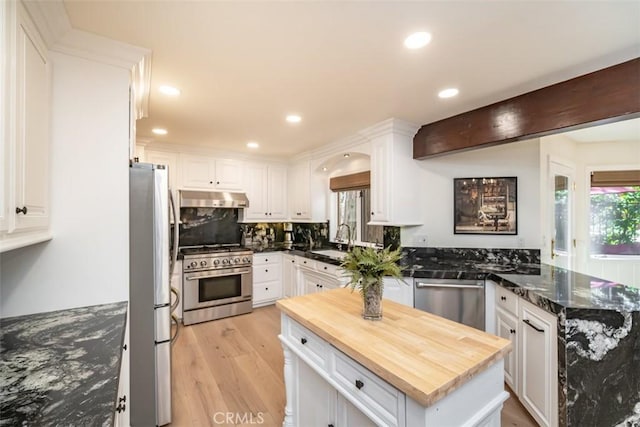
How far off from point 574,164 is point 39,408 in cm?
505

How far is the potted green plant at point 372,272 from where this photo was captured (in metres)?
1.44

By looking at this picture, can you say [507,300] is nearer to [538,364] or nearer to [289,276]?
[538,364]

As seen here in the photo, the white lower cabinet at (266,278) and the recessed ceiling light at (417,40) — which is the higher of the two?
the recessed ceiling light at (417,40)

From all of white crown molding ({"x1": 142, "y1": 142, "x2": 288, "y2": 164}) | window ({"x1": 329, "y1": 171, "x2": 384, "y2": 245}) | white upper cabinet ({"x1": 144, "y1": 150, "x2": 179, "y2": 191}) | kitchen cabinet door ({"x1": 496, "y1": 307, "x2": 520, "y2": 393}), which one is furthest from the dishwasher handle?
white upper cabinet ({"x1": 144, "y1": 150, "x2": 179, "y2": 191})

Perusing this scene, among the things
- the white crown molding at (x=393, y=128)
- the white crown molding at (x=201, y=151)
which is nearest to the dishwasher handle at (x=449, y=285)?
the white crown molding at (x=393, y=128)

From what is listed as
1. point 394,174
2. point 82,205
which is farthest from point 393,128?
point 82,205

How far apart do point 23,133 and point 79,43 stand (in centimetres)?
72

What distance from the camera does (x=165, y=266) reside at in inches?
74.0

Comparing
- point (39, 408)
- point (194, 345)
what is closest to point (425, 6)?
point (39, 408)

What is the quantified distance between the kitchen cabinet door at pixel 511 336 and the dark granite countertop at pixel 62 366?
2.51 meters

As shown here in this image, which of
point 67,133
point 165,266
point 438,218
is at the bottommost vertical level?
point 165,266

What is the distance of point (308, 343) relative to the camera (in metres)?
1.51

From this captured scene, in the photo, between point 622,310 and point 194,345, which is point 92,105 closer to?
point 194,345

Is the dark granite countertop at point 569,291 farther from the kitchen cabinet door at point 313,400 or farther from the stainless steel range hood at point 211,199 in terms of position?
the stainless steel range hood at point 211,199
